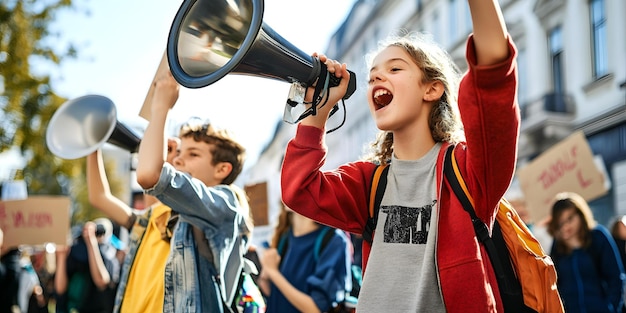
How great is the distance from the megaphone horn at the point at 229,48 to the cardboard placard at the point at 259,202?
3.31 metres

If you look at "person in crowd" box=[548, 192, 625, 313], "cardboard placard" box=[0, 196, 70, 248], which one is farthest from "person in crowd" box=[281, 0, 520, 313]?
"cardboard placard" box=[0, 196, 70, 248]

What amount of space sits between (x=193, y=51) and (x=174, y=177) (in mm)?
550

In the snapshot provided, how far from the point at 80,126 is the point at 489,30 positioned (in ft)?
8.37

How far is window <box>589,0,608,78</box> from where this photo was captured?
43.8ft

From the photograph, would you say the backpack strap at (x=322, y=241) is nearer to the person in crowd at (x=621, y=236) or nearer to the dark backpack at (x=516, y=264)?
the dark backpack at (x=516, y=264)

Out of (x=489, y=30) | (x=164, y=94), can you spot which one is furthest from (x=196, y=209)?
(x=489, y=30)

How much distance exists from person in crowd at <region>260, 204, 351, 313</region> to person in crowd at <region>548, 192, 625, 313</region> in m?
1.89

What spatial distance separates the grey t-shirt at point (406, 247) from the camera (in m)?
1.88

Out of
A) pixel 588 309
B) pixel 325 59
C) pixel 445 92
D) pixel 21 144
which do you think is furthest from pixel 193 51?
pixel 21 144

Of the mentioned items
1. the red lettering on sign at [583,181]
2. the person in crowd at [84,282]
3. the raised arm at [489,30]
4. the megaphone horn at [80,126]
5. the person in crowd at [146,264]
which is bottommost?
the person in crowd at [84,282]

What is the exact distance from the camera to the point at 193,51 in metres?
2.25

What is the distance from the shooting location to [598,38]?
44.6 feet

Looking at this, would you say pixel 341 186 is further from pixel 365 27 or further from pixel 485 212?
pixel 365 27

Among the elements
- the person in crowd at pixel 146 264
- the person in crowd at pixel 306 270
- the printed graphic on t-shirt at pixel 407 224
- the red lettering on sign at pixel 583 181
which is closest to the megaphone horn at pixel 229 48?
the printed graphic on t-shirt at pixel 407 224
